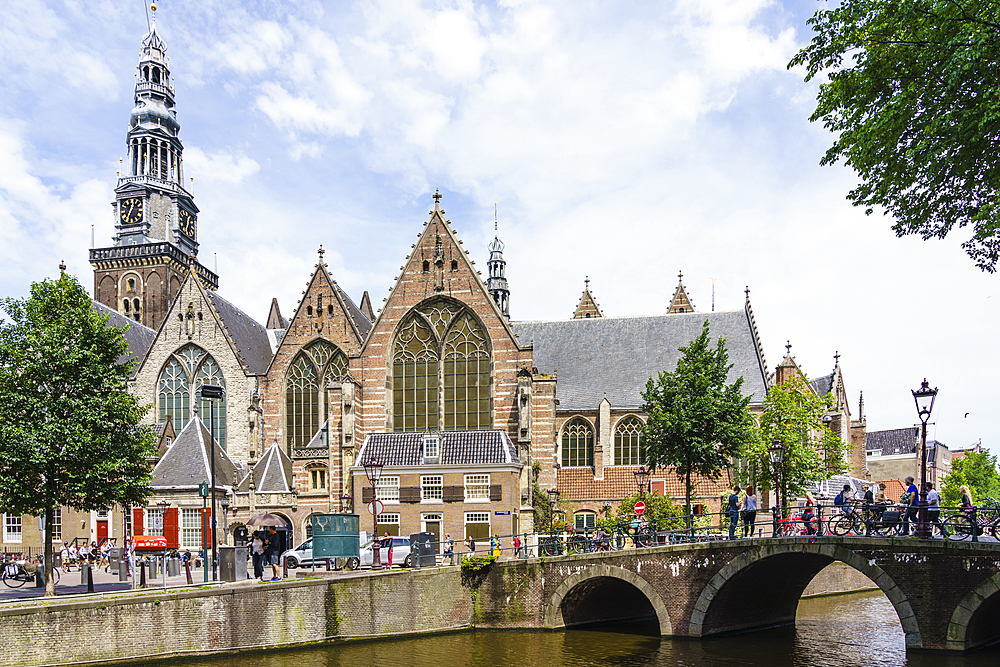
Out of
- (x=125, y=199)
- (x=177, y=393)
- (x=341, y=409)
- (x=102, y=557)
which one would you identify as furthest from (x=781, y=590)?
(x=125, y=199)

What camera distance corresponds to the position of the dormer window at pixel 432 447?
1681 inches

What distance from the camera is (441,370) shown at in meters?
44.8

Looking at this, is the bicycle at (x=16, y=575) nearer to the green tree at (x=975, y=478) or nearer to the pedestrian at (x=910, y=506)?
the pedestrian at (x=910, y=506)

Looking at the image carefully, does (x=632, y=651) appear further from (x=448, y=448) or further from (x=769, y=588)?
(x=448, y=448)

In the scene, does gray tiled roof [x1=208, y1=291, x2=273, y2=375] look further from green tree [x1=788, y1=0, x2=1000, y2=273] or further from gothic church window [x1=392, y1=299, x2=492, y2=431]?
green tree [x1=788, y1=0, x2=1000, y2=273]

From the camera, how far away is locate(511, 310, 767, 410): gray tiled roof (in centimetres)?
4988

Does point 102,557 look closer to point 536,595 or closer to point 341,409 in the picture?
point 341,409

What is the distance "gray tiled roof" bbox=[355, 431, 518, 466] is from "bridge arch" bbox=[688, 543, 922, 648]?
45.7 ft

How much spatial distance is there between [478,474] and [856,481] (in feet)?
112

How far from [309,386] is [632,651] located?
87.6 feet

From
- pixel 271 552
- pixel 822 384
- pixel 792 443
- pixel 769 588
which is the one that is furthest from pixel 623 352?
pixel 271 552

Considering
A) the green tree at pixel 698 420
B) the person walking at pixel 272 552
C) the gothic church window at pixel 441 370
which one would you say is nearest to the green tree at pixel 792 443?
the green tree at pixel 698 420

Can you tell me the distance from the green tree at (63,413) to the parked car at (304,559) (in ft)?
24.6

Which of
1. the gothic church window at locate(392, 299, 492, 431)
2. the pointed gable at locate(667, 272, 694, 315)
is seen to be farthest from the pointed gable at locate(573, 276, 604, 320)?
the gothic church window at locate(392, 299, 492, 431)
